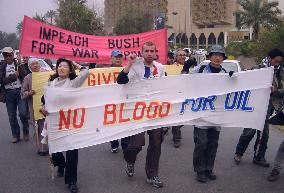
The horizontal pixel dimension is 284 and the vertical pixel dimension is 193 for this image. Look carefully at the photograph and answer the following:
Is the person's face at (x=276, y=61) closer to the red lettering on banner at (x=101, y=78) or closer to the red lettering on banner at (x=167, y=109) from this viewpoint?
the red lettering on banner at (x=167, y=109)

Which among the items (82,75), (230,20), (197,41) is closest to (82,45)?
(82,75)

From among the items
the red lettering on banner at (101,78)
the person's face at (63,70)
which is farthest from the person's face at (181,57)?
the person's face at (63,70)

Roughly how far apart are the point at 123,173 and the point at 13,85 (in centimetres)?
347

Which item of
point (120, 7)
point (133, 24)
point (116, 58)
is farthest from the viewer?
point (120, 7)

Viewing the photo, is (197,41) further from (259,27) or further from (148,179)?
(148,179)

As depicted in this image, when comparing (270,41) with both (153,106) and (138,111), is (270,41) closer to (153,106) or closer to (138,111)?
(153,106)

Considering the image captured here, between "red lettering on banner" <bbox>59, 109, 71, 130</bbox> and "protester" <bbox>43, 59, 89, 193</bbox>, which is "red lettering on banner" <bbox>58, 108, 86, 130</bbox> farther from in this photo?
"protester" <bbox>43, 59, 89, 193</bbox>

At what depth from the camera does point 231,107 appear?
5949 mm

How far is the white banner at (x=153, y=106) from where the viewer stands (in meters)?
5.31

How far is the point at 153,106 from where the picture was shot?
18.5 feet

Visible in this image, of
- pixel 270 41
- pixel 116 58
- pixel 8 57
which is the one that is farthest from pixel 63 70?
pixel 270 41

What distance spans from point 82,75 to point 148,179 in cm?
163

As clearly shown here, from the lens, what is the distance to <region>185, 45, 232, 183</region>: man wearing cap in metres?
5.73

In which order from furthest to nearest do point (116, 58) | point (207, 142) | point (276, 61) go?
point (116, 58)
point (276, 61)
point (207, 142)
